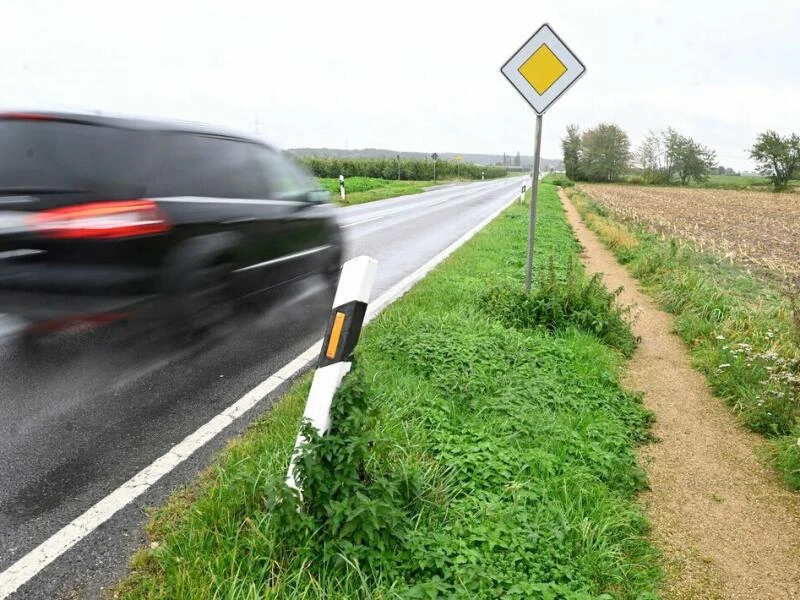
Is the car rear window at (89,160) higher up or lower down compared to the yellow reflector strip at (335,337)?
higher up

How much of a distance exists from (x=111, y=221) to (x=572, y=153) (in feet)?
301

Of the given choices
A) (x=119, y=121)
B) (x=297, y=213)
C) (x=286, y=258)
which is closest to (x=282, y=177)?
(x=297, y=213)

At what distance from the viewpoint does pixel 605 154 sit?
82.2 metres

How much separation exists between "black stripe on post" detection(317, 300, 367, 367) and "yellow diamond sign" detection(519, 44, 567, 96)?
406cm

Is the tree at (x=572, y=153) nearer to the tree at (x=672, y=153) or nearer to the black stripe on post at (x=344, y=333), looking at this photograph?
the tree at (x=672, y=153)

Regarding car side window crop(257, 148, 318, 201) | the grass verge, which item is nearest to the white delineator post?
the grass verge

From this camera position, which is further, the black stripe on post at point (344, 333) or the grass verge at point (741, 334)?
the grass verge at point (741, 334)

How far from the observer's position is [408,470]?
8.41 ft

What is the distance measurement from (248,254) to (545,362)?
2791 mm

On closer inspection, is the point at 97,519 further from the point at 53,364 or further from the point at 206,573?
the point at 53,364

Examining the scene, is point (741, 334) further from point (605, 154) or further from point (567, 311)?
point (605, 154)

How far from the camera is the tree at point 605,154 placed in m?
82.6

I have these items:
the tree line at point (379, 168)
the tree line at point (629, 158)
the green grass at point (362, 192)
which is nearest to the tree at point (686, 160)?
the tree line at point (629, 158)

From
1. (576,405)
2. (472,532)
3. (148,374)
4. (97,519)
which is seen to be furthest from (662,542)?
(148,374)
